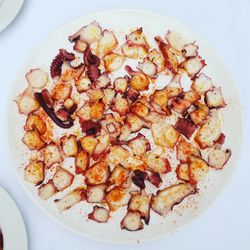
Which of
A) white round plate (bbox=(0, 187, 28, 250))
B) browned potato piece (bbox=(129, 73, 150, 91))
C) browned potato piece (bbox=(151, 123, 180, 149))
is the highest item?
browned potato piece (bbox=(129, 73, 150, 91))

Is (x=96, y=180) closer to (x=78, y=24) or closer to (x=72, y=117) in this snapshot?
(x=72, y=117)

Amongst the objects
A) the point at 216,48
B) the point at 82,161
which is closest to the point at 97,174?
the point at 82,161

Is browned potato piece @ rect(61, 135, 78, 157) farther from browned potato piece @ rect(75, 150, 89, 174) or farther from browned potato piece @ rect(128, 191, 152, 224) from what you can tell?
browned potato piece @ rect(128, 191, 152, 224)

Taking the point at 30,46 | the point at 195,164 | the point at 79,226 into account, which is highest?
the point at 30,46

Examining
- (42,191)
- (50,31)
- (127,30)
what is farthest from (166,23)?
(42,191)

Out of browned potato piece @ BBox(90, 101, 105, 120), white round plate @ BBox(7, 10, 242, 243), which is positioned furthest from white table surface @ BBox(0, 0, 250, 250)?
browned potato piece @ BBox(90, 101, 105, 120)

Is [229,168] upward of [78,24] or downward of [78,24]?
downward

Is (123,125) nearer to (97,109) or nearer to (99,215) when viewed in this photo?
(97,109)
